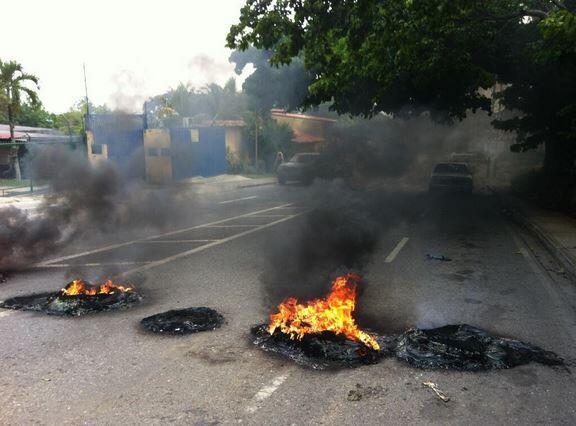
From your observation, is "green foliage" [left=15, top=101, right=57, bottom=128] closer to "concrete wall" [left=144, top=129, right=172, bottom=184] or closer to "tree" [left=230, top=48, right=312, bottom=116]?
"tree" [left=230, top=48, right=312, bottom=116]

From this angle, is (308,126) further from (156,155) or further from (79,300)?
(79,300)

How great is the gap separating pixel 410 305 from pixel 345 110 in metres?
13.1

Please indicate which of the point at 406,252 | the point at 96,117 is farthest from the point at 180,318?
the point at 96,117

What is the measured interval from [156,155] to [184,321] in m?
14.2

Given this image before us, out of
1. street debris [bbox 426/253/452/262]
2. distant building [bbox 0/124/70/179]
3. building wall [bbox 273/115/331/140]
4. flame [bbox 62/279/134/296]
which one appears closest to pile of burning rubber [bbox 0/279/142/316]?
flame [bbox 62/279/134/296]

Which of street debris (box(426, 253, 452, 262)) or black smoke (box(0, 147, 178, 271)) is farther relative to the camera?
black smoke (box(0, 147, 178, 271))

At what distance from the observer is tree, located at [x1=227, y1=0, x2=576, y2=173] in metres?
9.23

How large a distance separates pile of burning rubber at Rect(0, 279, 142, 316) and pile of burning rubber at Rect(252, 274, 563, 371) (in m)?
1.95

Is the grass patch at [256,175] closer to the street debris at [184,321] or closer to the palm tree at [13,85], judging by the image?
the palm tree at [13,85]

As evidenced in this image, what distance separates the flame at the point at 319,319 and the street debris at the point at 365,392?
0.73 metres

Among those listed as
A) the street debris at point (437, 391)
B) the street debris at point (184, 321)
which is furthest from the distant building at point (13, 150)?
the street debris at point (437, 391)

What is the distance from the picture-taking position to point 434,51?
38.4 ft

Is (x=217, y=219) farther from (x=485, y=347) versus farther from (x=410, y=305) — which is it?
(x=485, y=347)

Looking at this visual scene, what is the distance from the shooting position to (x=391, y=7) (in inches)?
357
